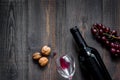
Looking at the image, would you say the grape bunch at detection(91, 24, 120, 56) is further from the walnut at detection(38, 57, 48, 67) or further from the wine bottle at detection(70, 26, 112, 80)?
the walnut at detection(38, 57, 48, 67)

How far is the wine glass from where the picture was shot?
1.36 m

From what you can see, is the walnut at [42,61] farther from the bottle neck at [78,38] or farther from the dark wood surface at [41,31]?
the bottle neck at [78,38]

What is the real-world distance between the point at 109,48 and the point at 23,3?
0.44 meters

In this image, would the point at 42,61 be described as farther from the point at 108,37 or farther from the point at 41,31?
the point at 108,37

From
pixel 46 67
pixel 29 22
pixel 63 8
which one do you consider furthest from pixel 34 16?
pixel 46 67

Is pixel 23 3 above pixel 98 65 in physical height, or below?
above

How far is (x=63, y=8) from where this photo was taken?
1435 mm

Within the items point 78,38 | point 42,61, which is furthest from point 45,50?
point 78,38

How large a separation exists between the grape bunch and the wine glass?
0.52 ft

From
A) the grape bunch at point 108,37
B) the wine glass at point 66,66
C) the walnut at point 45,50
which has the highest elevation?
the grape bunch at point 108,37

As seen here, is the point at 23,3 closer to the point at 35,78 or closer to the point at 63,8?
the point at 63,8

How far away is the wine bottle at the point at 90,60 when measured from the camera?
52.6 inches

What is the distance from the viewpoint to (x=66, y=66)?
1.36m

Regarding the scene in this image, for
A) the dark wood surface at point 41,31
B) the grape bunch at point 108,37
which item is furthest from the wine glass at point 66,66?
the grape bunch at point 108,37
